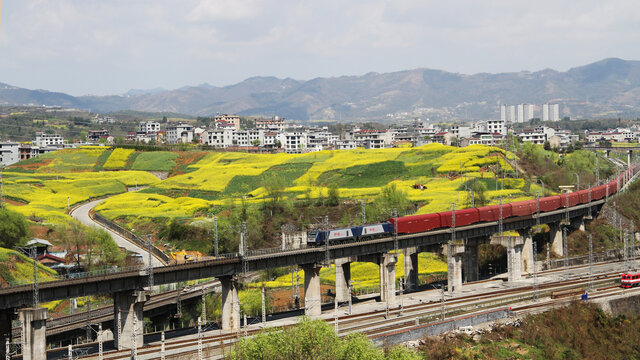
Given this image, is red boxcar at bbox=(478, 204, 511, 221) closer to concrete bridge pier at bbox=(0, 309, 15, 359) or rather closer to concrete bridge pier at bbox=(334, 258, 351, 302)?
concrete bridge pier at bbox=(334, 258, 351, 302)

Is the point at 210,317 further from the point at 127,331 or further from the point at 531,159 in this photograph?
the point at 531,159

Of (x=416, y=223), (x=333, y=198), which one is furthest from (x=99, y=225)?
(x=416, y=223)

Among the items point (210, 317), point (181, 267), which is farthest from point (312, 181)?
point (181, 267)

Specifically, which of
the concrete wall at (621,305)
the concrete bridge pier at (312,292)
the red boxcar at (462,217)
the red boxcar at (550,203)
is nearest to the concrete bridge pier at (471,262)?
the red boxcar at (462,217)

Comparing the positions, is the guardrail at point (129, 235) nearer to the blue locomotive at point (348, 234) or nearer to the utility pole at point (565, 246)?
the blue locomotive at point (348, 234)

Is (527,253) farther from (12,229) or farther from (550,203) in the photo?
(12,229)

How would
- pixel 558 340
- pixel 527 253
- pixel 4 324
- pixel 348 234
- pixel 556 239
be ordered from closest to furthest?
pixel 4 324 → pixel 558 340 → pixel 348 234 → pixel 527 253 → pixel 556 239

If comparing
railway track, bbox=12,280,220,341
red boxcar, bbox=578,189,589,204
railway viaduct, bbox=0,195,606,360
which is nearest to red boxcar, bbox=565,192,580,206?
red boxcar, bbox=578,189,589,204
